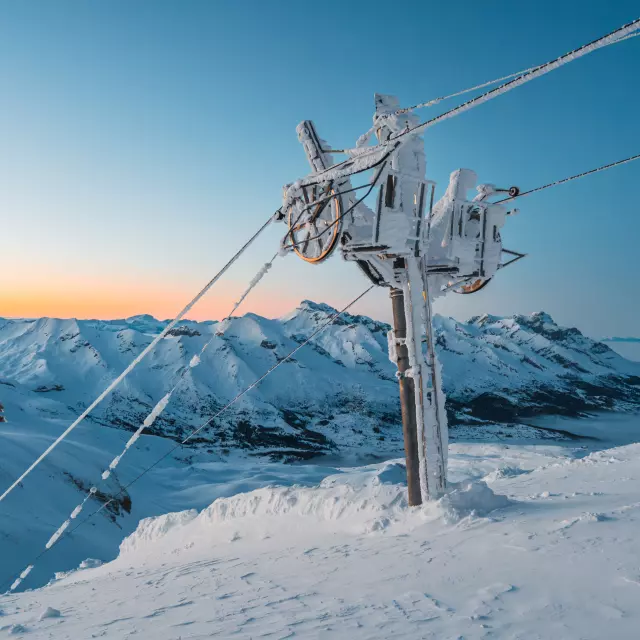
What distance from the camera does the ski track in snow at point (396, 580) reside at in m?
4.70

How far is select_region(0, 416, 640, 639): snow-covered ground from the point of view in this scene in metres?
4.73

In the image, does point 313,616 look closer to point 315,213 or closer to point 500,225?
point 315,213

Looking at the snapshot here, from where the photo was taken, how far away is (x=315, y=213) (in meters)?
10.2

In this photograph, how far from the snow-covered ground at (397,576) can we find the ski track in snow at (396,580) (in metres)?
0.02

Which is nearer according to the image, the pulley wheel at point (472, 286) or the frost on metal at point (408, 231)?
the frost on metal at point (408, 231)

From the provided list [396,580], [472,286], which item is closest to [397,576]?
[396,580]

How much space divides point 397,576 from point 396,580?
0.44 feet

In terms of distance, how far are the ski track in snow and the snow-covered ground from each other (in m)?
0.02

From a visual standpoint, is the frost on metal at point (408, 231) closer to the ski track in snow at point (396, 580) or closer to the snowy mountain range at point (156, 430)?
the ski track in snow at point (396, 580)

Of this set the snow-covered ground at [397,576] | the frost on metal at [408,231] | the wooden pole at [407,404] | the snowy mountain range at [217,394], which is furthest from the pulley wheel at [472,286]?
the snowy mountain range at [217,394]

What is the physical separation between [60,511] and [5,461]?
19.7ft

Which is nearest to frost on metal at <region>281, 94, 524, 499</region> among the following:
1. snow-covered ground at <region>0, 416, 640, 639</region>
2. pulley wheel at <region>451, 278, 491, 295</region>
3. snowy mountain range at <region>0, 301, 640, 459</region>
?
pulley wheel at <region>451, 278, 491, 295</region>

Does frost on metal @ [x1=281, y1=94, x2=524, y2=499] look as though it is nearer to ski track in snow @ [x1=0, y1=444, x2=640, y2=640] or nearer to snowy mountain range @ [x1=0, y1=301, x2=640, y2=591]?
ski track in snow @ [x1=0, y1=444, x2=640, y2=640]

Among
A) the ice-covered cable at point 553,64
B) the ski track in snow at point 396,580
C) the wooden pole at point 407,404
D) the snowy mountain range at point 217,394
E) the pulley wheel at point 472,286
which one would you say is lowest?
the snowy mountain range at point 217,394
